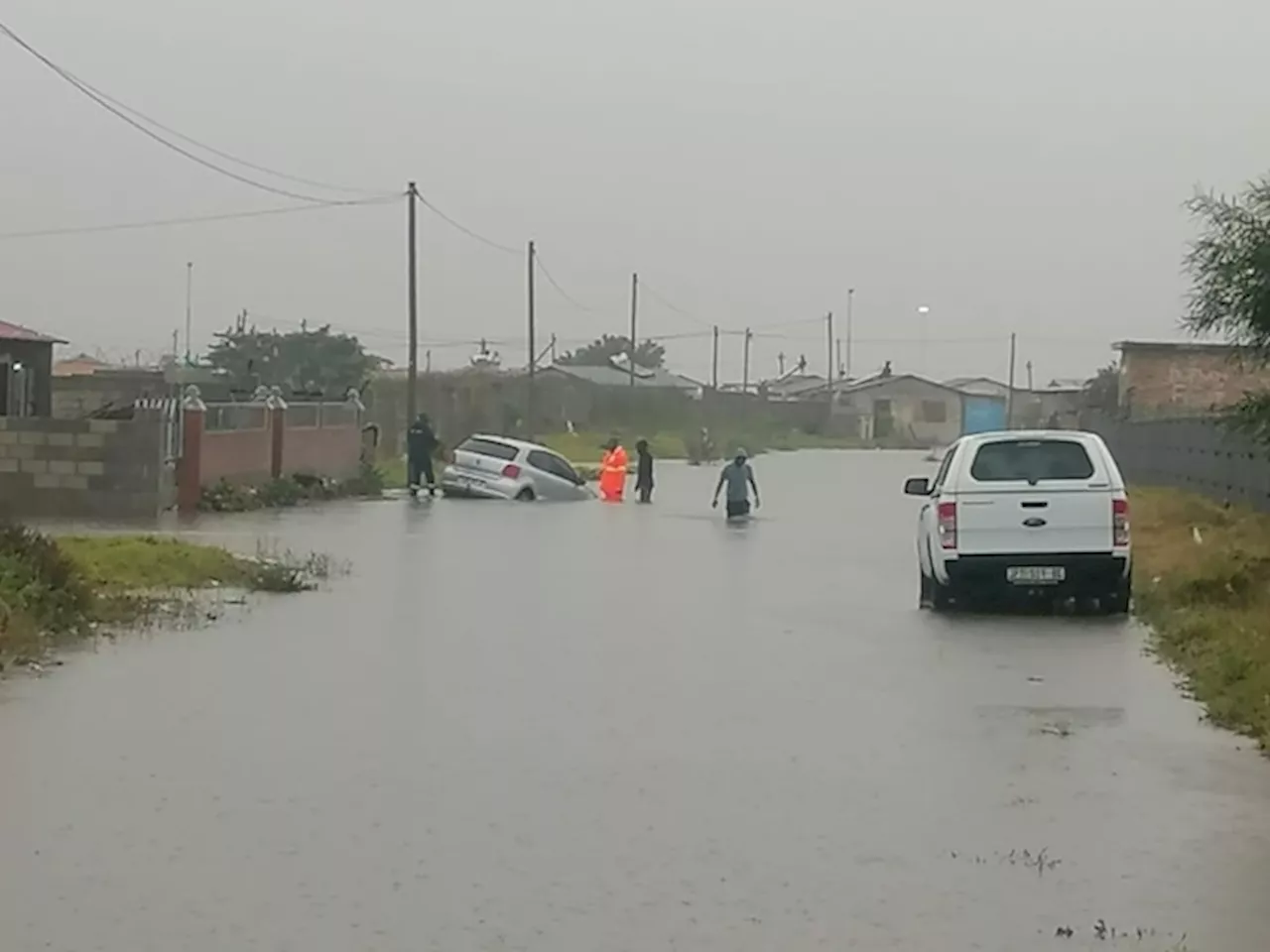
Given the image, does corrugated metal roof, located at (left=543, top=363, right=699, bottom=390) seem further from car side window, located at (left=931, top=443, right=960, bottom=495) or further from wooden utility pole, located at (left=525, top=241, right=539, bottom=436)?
car side window, located at (left=931, top=443, right=960, bottom=495)

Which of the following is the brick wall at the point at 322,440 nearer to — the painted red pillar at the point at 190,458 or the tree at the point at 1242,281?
the painted red pillar at the point at 190,458

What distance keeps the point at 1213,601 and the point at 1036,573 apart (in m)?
1.58

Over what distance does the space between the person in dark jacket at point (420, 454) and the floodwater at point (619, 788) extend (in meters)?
24.8

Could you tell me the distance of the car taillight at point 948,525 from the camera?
19.1 m

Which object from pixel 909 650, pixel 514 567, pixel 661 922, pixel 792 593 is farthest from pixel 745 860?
pixel 514 567

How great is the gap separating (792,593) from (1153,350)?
4226 centimetres

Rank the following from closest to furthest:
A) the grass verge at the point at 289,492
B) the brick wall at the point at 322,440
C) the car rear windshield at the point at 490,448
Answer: the grass verge at the point at 289,492
the brick wall at the point at 322,440
the car rear windshield at the point at 490,448

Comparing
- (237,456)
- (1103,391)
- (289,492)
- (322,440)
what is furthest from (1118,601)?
(1103,391)

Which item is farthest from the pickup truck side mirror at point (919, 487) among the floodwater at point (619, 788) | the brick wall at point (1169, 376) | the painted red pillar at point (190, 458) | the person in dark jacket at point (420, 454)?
the brick wall at point (1169, 376)

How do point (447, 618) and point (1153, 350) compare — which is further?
point (1153, 350)

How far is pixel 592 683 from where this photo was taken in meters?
14.4

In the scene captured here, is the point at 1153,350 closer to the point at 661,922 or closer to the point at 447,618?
the point at 447,618

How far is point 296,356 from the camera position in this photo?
80312 millimetres

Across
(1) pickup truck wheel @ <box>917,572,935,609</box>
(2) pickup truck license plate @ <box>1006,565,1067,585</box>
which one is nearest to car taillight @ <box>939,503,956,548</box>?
(2) pickup truck license plate @ <box>1006,565,1067,585</box>
